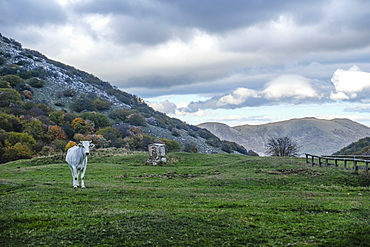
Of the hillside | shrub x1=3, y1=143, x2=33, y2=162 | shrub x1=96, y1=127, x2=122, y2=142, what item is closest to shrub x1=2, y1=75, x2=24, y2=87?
the hillside

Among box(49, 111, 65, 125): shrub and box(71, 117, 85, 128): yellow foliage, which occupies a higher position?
box(49, 111, 65, 125): shrub

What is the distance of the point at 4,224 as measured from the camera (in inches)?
500

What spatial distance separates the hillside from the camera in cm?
7250

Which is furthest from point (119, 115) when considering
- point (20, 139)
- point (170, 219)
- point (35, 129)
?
point (170, 219)

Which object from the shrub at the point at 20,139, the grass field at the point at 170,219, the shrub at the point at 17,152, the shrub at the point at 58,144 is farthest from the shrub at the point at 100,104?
the grass field at the point at 170,219

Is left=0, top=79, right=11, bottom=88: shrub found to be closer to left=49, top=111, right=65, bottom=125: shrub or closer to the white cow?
left=49, top=111, right=65, bottom=125: shrub

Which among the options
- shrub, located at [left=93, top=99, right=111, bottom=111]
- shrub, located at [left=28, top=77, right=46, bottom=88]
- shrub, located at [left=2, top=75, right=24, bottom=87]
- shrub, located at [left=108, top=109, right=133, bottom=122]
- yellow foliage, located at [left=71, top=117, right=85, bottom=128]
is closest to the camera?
yellow foliage, located at [left=71, top=117, right=85, bottom=128]

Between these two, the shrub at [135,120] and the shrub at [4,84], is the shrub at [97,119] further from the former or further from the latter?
the shrub at [4,84]

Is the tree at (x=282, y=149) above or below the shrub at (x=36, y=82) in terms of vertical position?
below

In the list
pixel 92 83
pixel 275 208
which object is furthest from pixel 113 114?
pixel 275 208

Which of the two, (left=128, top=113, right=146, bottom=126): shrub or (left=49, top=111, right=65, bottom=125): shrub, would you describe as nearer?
(left=49, top=111, right=65, bottom=125): shrub

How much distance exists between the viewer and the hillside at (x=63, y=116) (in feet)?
238

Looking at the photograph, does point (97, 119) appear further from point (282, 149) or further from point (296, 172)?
point (296, 172)

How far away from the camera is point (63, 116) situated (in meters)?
90.4
